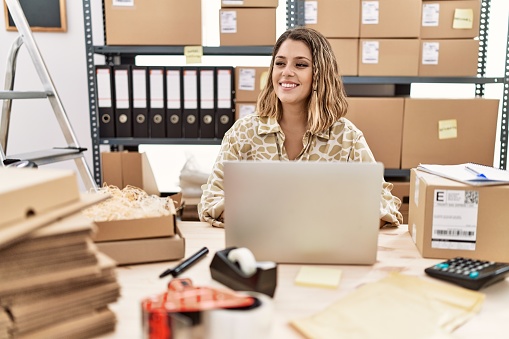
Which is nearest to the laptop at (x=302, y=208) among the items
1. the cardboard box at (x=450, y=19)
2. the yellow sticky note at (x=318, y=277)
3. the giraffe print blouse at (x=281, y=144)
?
the yellow sticky note at (x=318, y=277)

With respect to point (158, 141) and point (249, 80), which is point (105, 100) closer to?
point (158, 141)

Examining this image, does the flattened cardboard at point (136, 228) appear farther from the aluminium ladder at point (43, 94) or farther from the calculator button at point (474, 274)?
the aluminium ladder at point (43, 94)

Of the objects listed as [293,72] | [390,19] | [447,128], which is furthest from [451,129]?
[293,72]

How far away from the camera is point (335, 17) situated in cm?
215

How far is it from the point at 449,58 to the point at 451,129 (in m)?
0.35

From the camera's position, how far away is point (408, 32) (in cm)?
215

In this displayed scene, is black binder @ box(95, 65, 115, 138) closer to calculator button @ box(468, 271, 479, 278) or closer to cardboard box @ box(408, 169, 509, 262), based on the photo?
cardboard box @ box(408, 169, 509, 262)

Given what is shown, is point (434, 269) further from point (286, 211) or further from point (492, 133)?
A: point (492, 133)

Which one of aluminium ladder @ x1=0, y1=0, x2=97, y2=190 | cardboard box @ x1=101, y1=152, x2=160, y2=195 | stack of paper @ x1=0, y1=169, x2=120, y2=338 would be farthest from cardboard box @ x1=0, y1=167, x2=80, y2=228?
cardboard box @ x1=101, y1=152, x2=160, y2=195

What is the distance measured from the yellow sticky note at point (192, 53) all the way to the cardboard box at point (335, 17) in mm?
533

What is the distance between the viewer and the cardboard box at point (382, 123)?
2.18 meters

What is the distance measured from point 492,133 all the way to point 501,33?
72cm

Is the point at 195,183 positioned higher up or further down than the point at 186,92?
further down

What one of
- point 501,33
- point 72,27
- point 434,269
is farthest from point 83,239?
point 501,33
